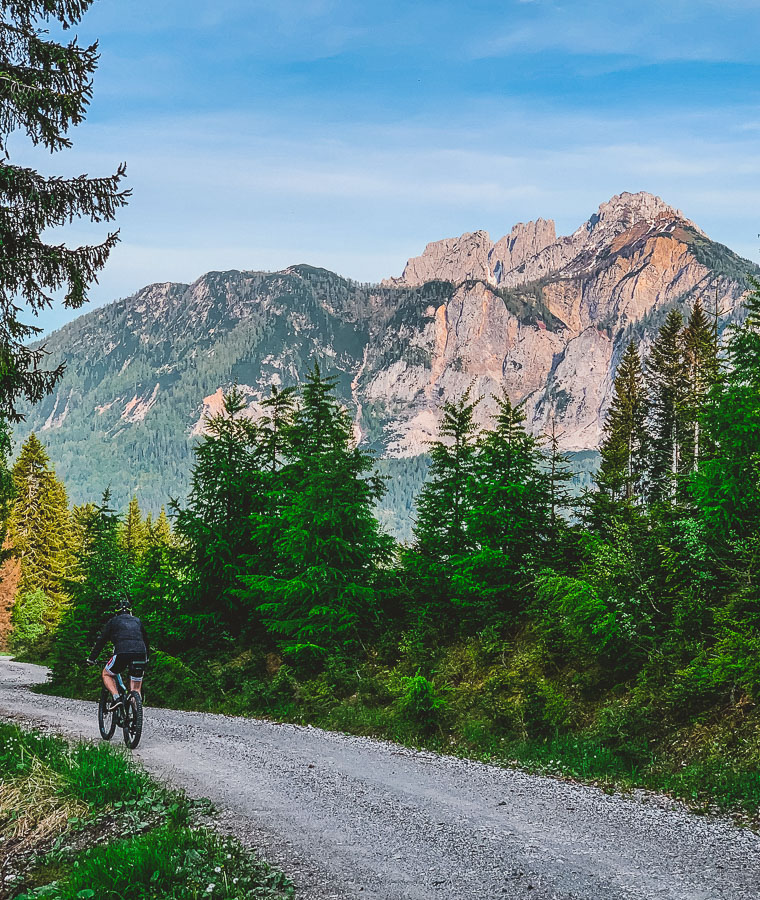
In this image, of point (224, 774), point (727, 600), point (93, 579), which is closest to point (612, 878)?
point (224, 774)

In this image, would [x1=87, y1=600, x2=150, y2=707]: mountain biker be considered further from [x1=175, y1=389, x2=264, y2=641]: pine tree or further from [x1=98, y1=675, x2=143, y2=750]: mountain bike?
[x1=175, y1=389, x2=264, y2=641]: pine tree

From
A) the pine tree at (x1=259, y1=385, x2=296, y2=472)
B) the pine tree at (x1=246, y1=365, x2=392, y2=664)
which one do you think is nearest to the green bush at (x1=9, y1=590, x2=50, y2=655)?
the pine tree at (x1=259, y1=385, x2=296, y2=472)

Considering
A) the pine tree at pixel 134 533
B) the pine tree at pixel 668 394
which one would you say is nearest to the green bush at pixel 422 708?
the pine tree at pixel 668 394

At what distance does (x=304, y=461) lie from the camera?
22.5 metres

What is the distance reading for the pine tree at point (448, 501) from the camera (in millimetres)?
21188

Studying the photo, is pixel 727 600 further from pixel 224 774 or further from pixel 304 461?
pixel 304 461

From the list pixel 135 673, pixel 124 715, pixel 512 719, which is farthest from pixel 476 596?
pixel 124 715

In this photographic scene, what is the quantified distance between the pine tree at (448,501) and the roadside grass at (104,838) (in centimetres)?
1239

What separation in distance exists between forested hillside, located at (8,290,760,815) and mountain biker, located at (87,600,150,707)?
5.63m

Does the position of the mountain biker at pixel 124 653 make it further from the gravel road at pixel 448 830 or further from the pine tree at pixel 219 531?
the pine tree at pixel 219 531

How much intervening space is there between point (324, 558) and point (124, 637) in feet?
28.7

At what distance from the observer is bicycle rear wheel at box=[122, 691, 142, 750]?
1210 cm

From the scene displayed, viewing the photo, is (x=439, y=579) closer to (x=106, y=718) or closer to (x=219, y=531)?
(x=219, y=531)

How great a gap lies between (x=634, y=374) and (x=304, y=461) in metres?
44.7
